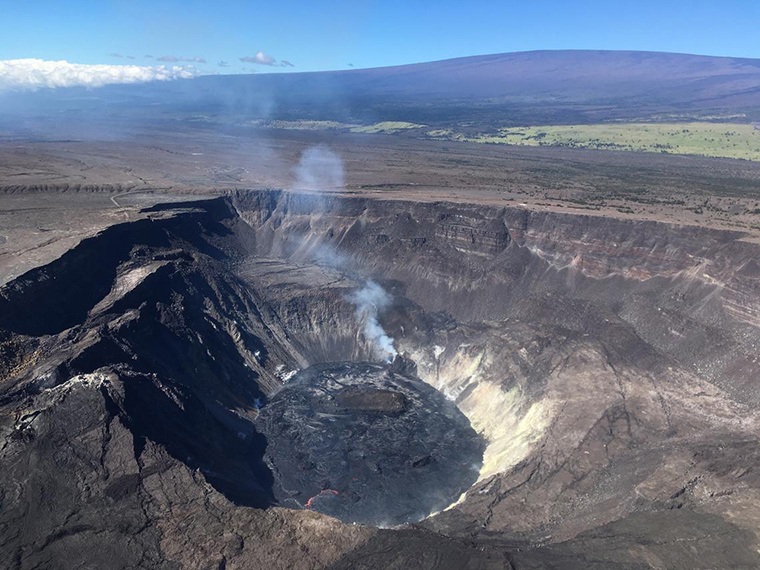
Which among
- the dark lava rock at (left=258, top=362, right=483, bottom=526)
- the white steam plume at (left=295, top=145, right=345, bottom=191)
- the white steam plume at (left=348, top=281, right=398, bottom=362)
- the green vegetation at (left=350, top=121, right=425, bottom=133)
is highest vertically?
the white steam plume at (left=295, top=145, right=345, bottom=191)

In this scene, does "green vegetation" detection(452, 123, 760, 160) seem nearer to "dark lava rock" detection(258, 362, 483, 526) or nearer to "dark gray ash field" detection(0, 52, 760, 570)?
"dark gray ash field" detection(0, 52, 760, 570)

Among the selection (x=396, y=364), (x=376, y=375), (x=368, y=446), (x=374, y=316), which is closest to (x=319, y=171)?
(x=374, y=316)

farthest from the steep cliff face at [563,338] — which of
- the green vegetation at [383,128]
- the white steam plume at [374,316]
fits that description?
the green vegetation at [383,128]

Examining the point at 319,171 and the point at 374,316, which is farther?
the point at 319,171

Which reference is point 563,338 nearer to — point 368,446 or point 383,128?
→ point 368,446

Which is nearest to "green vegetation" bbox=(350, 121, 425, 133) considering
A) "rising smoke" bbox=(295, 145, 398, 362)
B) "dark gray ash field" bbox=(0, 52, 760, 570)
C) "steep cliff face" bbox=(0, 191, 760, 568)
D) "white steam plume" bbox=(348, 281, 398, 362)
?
"rising smoke" bbox=(295, 145, 398, 362)

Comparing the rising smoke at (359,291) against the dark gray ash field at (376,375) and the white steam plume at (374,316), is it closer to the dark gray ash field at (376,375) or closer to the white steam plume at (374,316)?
the white steam plume at (374,316)

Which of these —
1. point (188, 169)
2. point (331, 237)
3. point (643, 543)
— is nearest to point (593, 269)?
point (331, 237)
